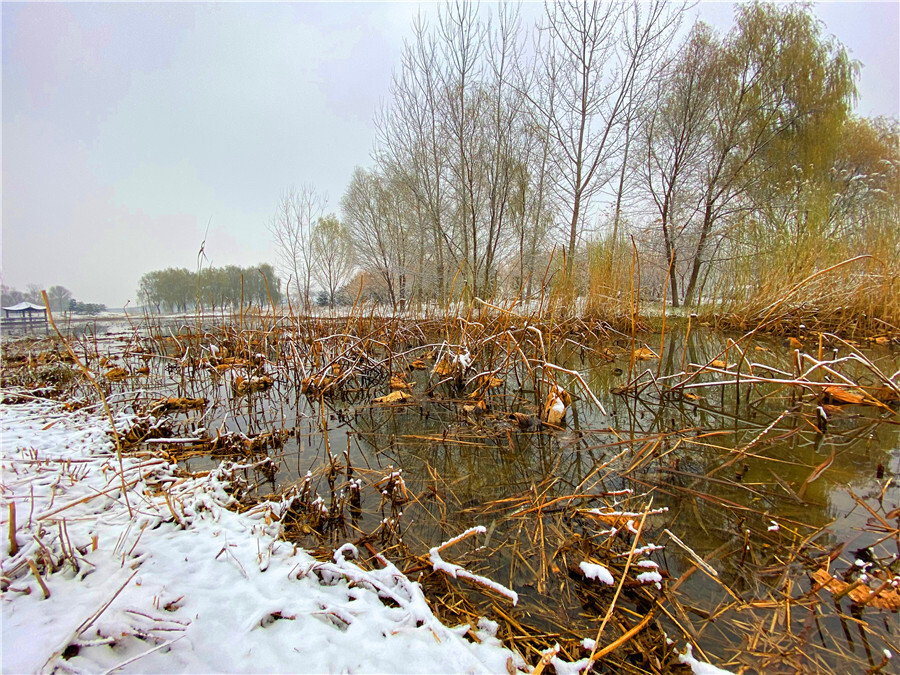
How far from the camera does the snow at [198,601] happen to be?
0.68m

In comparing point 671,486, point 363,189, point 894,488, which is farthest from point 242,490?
point 363,189

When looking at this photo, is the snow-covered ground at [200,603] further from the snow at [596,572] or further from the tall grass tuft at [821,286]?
the tall grass tuft at [821,286]

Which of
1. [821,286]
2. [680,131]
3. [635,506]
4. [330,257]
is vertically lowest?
[635,506]

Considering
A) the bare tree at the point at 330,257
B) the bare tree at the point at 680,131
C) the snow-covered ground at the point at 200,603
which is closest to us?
the snow-covered ground at the point at 200,603

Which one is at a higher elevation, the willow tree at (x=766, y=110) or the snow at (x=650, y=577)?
the willow tree at (x=766, y=110)

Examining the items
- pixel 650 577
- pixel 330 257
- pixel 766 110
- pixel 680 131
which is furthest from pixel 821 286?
pixel 330 257

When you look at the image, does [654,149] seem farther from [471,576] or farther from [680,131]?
[471,576]

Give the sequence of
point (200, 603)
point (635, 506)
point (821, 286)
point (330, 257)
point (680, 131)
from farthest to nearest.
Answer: point (330, 257) < point (680, 131) < point (821, 286) < point (635, 506) < point (200, 603)

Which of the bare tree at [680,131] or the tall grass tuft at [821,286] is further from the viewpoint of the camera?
the bare tree at [680,131]

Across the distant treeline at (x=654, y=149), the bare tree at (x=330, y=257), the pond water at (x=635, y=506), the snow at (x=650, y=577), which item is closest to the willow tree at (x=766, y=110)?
the distant treeline at (x=654, y=149)

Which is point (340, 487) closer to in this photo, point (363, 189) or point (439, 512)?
point (439, 512)

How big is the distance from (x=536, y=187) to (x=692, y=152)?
4.16 meters

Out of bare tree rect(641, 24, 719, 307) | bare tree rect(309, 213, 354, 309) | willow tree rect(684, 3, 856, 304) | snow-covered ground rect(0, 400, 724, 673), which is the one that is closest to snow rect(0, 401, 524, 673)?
snow-covered ground rect(0, 400, 724, 673)

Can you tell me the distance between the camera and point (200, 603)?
0.81 meters
